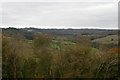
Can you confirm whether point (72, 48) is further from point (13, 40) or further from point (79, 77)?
point (13, 40)

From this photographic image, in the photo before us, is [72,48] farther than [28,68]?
No

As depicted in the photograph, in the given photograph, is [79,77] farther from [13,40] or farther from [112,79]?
[13,40]

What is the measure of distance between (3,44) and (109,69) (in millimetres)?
9799

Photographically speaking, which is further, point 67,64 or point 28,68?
point 28,68

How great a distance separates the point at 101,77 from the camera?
53.5 ft

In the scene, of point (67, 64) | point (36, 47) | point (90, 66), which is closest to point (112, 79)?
point (90, 66)

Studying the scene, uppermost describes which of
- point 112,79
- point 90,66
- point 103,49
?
point 103,49

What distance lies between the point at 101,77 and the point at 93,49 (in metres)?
2.61

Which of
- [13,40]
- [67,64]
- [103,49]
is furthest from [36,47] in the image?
[103,49]

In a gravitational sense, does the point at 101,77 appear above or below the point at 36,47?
below

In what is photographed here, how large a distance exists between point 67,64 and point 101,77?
10.8ft

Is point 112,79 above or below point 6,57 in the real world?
below

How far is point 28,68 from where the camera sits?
17312 mm

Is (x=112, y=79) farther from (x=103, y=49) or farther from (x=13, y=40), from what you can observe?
(x=13, y=40)
